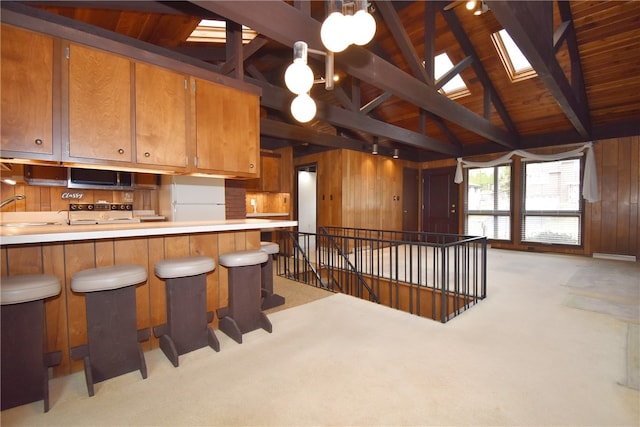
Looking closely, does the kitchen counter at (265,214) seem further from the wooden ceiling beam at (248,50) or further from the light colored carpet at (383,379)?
the light colored carpet at (383,379)

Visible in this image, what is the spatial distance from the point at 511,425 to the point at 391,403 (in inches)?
23.1

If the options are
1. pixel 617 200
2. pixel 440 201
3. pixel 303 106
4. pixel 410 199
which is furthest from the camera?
pixel 410 199

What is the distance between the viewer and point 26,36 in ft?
5.98

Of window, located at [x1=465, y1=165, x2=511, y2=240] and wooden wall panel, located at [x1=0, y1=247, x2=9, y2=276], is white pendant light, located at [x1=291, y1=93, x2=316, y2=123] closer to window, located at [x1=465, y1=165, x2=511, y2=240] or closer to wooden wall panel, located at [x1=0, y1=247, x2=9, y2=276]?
wooden wall panel, located at [x1=0, y1=247, x2=9, y2=276]

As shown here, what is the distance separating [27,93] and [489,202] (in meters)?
8.49

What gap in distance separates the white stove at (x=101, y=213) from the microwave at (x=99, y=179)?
0.29m

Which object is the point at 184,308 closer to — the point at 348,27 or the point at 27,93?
the point at 27,93

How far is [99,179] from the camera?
362cm

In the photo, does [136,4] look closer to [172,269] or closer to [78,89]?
[78,89]

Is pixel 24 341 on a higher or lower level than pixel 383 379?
higher

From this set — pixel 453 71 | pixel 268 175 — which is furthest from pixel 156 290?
pixel 453 71

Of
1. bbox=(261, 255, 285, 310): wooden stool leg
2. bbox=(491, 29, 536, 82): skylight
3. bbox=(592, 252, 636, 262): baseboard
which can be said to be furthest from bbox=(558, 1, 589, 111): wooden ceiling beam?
bbox=(261, 255, 285, 310): wooden stool leg

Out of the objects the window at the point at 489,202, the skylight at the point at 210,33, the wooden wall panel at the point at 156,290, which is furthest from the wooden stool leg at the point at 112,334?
the window at the point at 489,202

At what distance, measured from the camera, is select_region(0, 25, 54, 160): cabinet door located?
1.78 m
